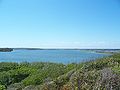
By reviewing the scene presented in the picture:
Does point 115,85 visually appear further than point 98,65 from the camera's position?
No

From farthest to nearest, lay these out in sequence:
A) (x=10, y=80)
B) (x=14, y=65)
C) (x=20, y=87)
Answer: (x=14, y=65) → (x=10, y=80) → (x=20, y=87)

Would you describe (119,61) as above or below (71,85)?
above

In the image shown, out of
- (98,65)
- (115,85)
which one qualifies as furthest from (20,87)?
(115,85)

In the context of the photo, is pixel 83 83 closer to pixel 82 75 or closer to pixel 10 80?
pixel 82 75

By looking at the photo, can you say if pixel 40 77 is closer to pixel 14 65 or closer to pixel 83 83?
pixel 83 83

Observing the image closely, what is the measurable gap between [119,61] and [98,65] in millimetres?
883

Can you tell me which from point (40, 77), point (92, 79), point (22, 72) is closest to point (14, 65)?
point (22, 72)

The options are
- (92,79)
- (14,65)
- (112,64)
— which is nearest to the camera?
(92,79)

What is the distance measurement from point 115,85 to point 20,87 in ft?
17.5

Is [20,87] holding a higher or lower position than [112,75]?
lower

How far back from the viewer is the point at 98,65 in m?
9.27

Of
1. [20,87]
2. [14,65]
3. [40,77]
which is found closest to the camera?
[20,87]

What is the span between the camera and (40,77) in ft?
41.6

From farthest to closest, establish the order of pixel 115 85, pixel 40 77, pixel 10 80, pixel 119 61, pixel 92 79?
1. pixel 10 80
2. pixel 40 77
3. pixel 119 61
4. pixel 92 79
5. pixel 115 85
